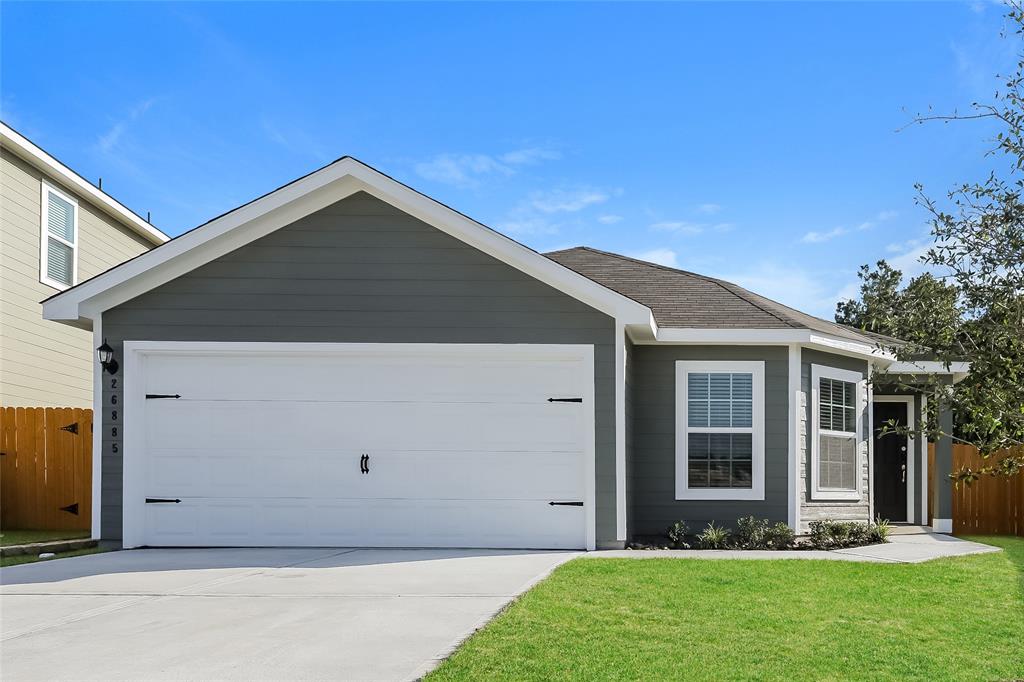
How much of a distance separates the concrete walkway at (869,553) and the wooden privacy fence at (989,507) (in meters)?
2.66

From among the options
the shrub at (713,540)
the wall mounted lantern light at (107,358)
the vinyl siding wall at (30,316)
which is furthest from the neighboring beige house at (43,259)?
the shrub at (713,540)

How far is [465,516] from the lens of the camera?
33.5 ft

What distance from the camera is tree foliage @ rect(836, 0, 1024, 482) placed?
4.52 meters

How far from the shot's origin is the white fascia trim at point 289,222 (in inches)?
394

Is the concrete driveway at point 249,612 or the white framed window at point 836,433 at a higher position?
the white framed window at point 836,433

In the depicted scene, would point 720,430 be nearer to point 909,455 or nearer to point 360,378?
point 360,378

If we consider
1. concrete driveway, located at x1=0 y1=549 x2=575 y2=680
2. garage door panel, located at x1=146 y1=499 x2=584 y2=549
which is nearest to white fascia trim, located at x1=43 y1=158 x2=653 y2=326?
garage door panel, located at x1=146 y1=499 x2=584 y2=549

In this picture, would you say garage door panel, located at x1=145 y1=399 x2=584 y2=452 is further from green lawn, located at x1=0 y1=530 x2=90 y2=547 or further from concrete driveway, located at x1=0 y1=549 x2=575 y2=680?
green lawn, located at x1=0 y1=530 x2=90 y2=547

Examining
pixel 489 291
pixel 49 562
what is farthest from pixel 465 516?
pixel 49 562

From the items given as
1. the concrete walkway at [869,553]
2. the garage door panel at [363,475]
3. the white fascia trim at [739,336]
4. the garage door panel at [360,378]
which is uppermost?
the white fascia trim at [739,336]

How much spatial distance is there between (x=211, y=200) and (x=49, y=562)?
427 inches

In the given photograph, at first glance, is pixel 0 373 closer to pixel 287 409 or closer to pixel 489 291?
pixel 287 409

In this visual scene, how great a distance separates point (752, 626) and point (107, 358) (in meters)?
7.80

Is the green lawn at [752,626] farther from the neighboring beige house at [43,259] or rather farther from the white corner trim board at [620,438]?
the neighboring beige house at [43,259]
